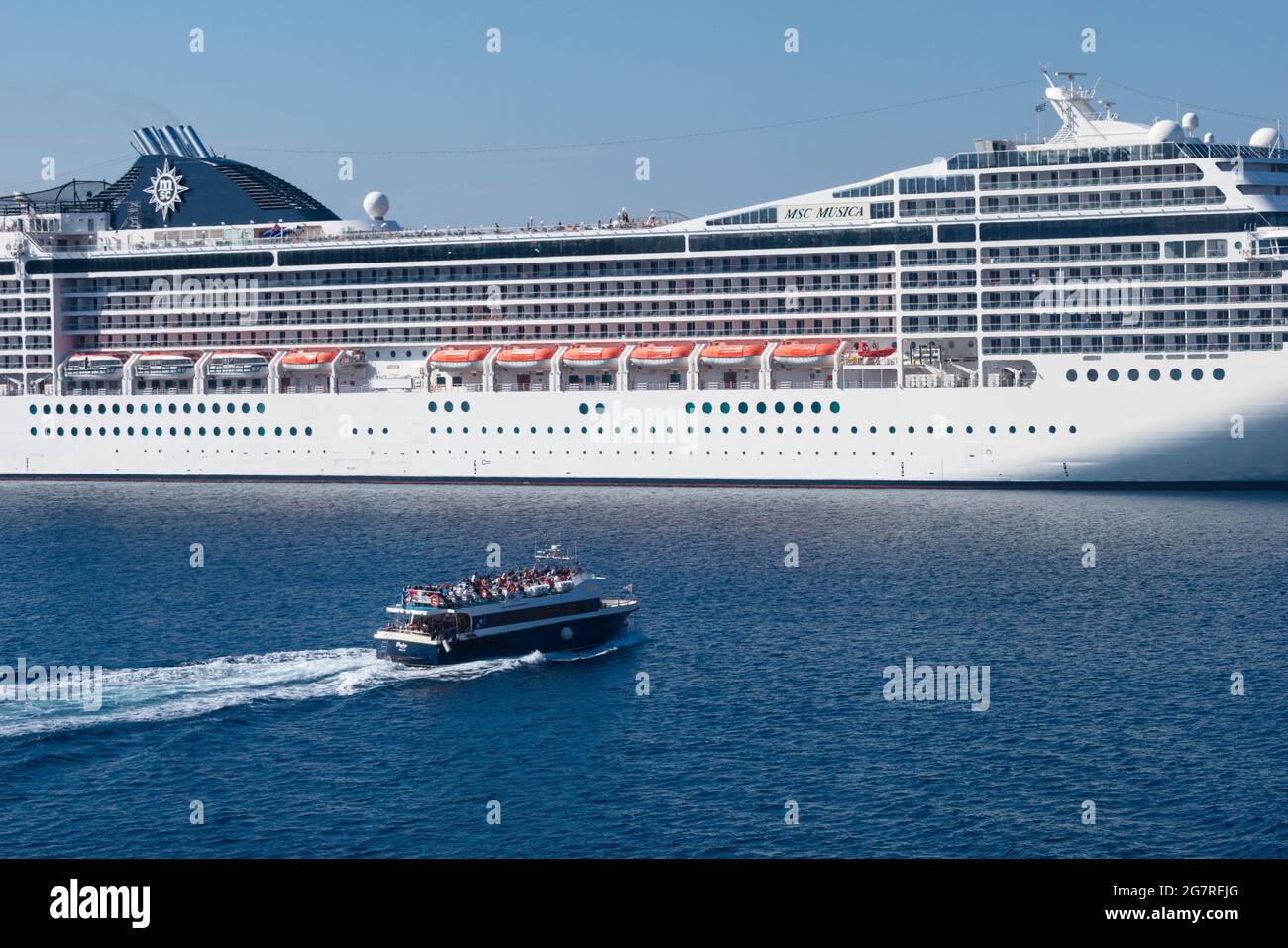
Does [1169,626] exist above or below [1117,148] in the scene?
below

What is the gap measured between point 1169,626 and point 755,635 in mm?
11298

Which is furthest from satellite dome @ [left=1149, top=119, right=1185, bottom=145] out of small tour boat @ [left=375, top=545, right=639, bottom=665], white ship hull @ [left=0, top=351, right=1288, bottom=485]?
small tour boat @ [left=375, top=545, right=639, bottom=665]

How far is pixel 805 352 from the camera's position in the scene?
79.2m

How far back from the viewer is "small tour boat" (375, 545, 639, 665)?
43312mm

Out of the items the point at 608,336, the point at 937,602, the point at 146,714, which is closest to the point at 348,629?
the point at 146,714

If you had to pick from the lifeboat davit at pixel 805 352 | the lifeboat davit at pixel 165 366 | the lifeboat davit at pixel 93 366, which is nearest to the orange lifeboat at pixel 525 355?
the lifeboat davit at pixel 805 352

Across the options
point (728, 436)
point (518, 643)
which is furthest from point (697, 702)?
point (728, 436)

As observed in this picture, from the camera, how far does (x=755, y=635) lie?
45.5 m

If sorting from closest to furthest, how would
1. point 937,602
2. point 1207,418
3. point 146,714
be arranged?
1. point 146,714
2. point 937,602
3. point 1207,418

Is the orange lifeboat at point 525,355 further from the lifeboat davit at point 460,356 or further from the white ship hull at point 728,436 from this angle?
the white ship hull at point 728,436

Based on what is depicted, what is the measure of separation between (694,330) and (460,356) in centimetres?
1230

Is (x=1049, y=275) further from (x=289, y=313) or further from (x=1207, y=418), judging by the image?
(x=289, y=313)

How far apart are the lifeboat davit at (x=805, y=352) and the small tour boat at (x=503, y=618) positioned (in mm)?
33204

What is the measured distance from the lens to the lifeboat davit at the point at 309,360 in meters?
88.6
